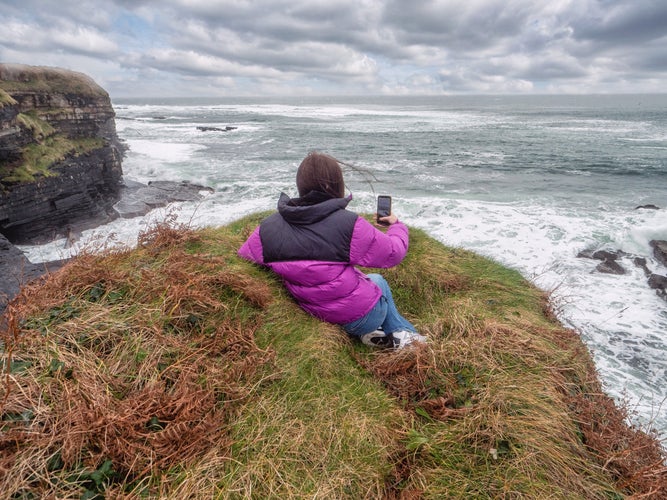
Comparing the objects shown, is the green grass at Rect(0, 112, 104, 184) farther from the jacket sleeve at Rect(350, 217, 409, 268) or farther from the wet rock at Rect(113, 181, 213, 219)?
the jacket sleeve at Rect(350, 217, 409, 268)

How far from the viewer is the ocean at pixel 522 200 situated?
710cm

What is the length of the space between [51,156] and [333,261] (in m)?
19.4

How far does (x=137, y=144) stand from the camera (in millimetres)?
37688

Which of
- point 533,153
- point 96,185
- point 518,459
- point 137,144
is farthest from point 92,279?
point 137,144

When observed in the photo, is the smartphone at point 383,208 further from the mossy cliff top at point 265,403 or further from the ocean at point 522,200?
the mossy cliff top at point 265,403

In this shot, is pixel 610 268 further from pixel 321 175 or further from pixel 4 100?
pixel 4 100

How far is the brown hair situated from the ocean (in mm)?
292

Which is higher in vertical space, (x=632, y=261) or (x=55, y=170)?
(x=55, y=170)

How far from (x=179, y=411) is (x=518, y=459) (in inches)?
90.6

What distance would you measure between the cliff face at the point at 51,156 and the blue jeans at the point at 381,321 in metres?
15.3

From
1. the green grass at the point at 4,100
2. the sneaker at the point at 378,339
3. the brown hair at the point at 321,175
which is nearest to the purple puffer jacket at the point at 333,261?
the brown hair at the point at 321,175

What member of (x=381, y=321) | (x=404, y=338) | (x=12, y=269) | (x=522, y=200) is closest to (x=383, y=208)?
(x=381, y=321)

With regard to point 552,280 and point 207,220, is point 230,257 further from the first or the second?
point 207,220

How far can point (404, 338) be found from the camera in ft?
12.8
